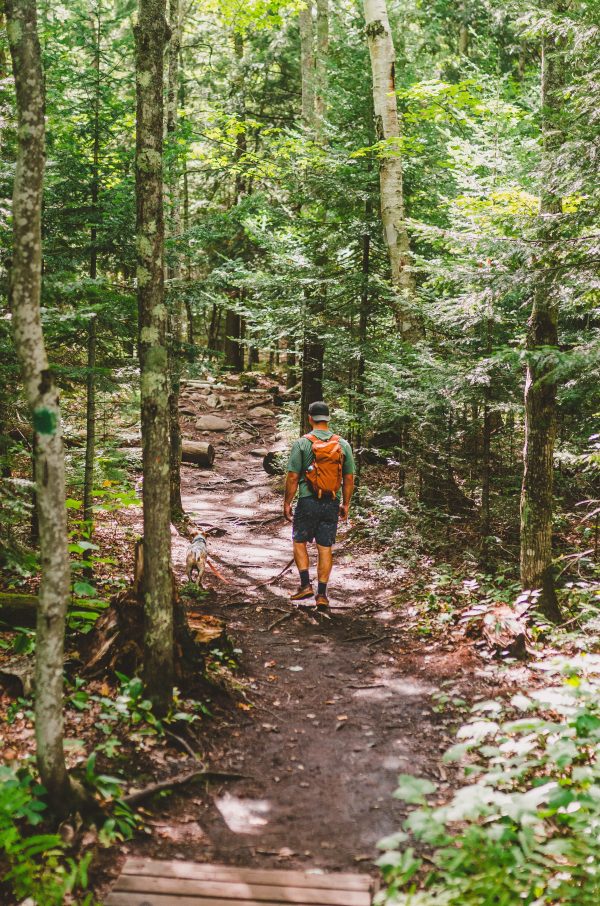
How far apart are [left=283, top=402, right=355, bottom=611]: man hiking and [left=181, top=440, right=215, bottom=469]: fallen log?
11069mm

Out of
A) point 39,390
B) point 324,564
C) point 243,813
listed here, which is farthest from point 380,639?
point 39,390

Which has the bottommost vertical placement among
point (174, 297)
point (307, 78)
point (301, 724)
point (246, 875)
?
point (301, 724)

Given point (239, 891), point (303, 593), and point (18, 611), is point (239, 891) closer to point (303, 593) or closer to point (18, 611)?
point (18, 611)

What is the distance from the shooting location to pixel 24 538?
Result: 28.7ft

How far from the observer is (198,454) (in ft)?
62.5

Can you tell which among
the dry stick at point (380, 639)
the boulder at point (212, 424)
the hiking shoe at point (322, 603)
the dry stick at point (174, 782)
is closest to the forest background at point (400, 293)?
the dry stick at point (380, 639)

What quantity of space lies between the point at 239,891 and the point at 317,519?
517 cm

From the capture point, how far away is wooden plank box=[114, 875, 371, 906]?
333 centimetres

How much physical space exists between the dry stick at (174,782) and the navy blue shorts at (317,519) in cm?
381

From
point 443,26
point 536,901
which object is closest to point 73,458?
point 536,901

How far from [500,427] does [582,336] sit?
7.15ft

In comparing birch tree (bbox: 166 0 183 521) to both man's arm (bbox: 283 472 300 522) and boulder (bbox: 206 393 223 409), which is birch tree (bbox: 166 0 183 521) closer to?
man's arm (bbox: 283 472 300 522)

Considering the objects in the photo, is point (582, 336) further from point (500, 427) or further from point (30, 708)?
point (30, 708)

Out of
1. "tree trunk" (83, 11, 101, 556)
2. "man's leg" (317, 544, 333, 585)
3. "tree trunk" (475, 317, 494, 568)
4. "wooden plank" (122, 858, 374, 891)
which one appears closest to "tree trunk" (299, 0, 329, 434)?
"tree trunk" (475, 317, 494, 568)
